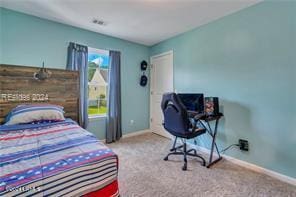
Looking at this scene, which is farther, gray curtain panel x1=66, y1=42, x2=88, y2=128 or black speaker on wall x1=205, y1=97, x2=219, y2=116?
gray curtain panel x1=66, y1=42, x2=88, y2=128

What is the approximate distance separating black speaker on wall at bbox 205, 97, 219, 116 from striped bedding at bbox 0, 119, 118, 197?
6.24ft

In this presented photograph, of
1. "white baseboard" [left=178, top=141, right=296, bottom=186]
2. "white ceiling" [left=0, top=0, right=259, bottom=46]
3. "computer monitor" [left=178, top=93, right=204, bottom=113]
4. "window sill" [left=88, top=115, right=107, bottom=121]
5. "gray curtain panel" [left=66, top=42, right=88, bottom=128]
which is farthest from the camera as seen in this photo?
"window sill" [left=88, top=115, right=107, bottom=121]

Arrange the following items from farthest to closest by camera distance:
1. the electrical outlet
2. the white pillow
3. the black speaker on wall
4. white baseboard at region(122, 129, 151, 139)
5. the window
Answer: white baseboard at region(122, 129, 151, 139), the window, the black speaker on wall, the electrical outlet, the white pillow

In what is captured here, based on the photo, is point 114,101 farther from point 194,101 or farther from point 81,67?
point 194,101

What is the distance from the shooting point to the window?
357cm

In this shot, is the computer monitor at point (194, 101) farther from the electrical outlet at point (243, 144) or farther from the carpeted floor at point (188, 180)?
the carpeted floor at point (188, 180)

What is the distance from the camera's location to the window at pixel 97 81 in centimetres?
357

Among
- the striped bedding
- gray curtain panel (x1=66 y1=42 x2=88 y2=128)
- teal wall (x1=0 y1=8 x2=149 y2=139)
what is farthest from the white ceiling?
the striped bedding

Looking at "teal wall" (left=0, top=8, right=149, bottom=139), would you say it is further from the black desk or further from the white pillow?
the black desk

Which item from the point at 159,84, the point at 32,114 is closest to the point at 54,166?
the point at 32,114

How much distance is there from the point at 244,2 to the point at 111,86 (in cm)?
282

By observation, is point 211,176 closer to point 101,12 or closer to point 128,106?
point 128,106

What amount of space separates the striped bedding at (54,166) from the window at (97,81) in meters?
2.00

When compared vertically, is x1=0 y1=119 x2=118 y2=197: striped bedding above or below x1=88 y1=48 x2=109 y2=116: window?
below
